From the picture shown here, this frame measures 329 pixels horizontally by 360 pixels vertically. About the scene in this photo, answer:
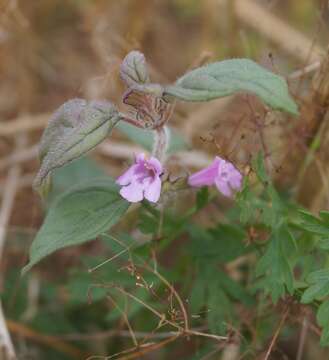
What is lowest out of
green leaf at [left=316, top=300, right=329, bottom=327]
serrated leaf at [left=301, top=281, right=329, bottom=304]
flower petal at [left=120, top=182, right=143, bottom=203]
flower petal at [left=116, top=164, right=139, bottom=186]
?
green leaf at [left=316, top=300, right=329, bottom=327]

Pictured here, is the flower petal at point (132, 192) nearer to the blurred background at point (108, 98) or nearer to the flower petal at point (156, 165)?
the flower petal at point (156, 165)

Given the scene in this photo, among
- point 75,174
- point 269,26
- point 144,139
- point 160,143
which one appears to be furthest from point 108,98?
point 160,143

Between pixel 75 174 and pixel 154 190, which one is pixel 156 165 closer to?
pixel 154 190

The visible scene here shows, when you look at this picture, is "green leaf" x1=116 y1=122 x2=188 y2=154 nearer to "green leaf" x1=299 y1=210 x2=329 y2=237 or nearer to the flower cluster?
the flower cluster

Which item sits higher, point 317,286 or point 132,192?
point 132,192

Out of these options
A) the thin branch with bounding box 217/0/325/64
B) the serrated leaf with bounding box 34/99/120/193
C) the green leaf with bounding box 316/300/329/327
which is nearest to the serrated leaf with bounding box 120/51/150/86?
the serrated leaf with bounding box 34/99/120/193

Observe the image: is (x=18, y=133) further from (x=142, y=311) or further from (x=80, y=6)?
(x=142, y=311)
